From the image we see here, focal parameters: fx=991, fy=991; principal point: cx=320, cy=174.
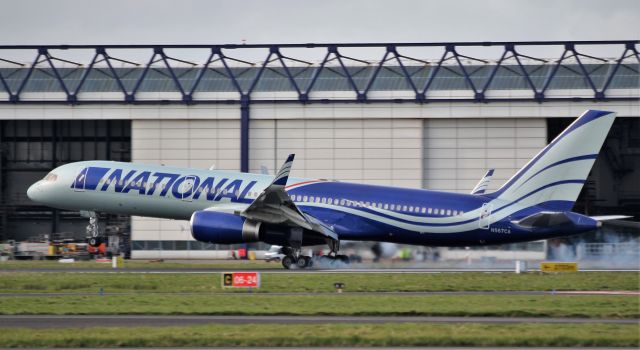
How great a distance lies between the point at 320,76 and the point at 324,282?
39.4 meters

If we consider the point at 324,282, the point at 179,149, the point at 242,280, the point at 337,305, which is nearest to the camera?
the point at 337,305

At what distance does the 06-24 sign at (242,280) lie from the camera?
38.7 metres

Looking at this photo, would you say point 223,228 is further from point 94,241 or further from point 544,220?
point 544,220

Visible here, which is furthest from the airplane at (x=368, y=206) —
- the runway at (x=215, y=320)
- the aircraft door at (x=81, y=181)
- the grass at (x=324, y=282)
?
the runway at (x=215, y=320)

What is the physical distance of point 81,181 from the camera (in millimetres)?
55188

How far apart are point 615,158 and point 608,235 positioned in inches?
1234

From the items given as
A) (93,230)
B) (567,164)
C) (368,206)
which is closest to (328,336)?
(368,206)

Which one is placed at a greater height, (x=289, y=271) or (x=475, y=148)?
(x=475, y=148)

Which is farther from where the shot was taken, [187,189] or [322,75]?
[322,75]

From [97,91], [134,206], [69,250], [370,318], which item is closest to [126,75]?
[97,91]

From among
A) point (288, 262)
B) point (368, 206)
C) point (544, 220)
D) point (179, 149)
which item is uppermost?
point (179, 149)

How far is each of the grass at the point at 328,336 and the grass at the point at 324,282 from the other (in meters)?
11.8

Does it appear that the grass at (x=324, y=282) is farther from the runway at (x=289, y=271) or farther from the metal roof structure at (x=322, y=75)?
the metal roof structure at (x=322, y=75)

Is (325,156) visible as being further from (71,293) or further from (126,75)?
(71,293)
